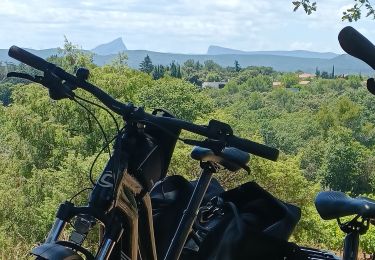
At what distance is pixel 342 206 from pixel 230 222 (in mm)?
344

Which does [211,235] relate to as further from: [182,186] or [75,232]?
[75,232]

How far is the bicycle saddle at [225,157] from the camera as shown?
54.0 inches

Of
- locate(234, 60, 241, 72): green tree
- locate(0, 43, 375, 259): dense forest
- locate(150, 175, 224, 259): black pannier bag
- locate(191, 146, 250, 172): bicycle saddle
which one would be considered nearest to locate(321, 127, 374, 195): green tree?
locate(0, 43, 375, 259): dense forest

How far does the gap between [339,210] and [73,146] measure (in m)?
16.2

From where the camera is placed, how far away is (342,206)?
1.22m

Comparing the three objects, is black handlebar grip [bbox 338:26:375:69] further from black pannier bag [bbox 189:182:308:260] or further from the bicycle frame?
black pannier bag [bbox 189:182:308:260]

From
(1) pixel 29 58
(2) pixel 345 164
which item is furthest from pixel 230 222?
(2) pixel 345 164

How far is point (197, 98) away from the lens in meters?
15.6

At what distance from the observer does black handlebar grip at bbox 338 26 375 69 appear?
2.81ft

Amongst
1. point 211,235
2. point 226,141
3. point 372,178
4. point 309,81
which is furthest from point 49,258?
point 309,81

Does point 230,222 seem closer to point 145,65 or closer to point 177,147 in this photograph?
point 177,147

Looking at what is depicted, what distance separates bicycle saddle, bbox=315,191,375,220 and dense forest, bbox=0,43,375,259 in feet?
6.11

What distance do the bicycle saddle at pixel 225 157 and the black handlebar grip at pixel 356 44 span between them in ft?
1.67

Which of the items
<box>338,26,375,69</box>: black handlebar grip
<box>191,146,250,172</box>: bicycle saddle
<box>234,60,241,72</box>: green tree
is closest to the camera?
<box>338,26,375,69</box>: black handlebar grip
